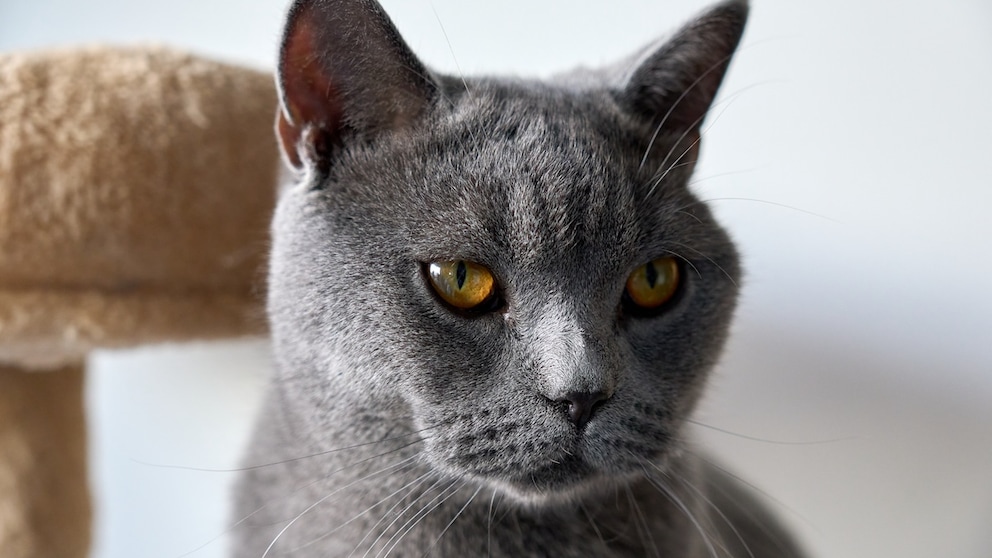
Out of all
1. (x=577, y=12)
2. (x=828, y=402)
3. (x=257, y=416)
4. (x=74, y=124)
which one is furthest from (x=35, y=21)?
(x=828, y=402)

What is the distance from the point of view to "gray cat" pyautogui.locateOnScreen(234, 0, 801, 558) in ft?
2.28

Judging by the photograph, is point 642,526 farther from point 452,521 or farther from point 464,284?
point 464,284

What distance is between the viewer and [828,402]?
1.30 m

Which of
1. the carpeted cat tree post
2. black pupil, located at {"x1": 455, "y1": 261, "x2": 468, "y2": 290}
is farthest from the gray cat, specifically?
the carpeted cat tree post

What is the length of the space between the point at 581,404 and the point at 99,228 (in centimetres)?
62

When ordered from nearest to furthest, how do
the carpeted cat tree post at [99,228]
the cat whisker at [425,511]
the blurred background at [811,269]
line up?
the cat whisker at [425,511] → the carpeted cat tree post at [99,228] → the blurred background at [811,269]

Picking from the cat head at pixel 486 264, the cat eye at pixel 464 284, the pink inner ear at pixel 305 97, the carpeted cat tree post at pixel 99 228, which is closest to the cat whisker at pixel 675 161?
the cat head at pixel 486 264

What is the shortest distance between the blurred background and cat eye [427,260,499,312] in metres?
0.48

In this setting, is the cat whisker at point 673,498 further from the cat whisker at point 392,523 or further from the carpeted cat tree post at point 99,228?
the carpeted cat tree post at point 99,228

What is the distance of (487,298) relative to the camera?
0.72m

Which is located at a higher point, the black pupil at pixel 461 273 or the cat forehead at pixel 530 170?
the cat forehead at pixel 530 170

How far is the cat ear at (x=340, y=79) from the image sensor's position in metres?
0.71

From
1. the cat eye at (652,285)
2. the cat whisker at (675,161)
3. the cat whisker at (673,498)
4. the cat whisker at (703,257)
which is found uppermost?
the cat whisker at (675,161)

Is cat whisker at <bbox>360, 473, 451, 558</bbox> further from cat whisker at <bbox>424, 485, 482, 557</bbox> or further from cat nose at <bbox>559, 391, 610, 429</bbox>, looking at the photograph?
cat nose at <bbox>559, 391, 610, 429</bbox>
